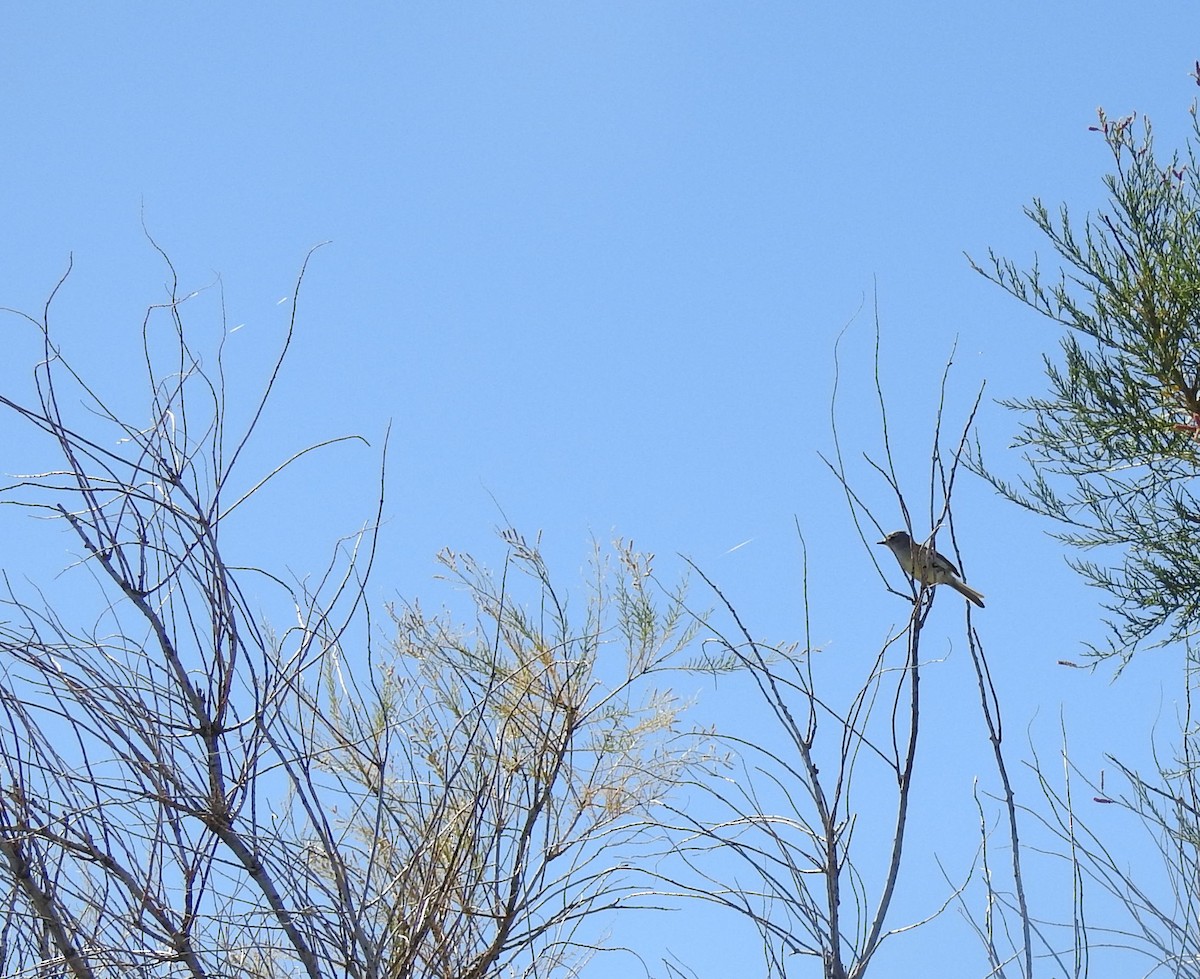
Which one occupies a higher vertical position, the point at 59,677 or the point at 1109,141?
the point at 1109,141

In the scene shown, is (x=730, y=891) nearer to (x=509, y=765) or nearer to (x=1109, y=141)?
(x=509, y=765)

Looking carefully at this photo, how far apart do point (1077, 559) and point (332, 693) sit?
434 cm

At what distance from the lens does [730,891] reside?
7.93 ft

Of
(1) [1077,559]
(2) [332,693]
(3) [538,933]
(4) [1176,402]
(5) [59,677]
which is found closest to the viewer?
(5) [59,677]

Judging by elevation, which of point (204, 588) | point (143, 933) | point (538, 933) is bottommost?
point (143, 933)

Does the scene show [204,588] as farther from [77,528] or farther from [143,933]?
[143,933]

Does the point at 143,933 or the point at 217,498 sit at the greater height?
the point at 217,498

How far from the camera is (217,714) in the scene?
2373mm

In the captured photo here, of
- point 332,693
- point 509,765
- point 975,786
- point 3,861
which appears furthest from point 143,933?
point 332,693

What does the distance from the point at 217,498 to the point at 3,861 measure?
0.71 meters

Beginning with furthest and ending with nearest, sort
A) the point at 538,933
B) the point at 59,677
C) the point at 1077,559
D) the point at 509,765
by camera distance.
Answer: the point at 1077,559 → the point at 509,765 → the point at 538,933 → the point at 59,677

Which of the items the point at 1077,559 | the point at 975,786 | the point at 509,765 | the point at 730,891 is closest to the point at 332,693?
the point at 509,765

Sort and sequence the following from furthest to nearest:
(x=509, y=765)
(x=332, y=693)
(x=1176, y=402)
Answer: (x=1176, y=402), (x=332, y=693), (x=509, y=765)

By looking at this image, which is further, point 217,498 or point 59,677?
point 217,498
